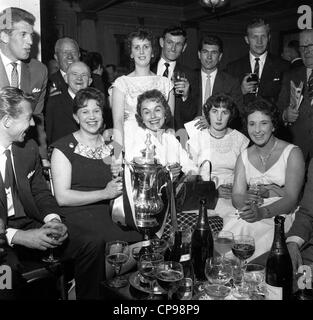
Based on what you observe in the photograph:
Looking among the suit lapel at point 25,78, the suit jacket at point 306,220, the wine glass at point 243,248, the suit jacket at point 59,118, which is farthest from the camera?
the suit jacket at point 59,118

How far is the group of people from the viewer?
1836 mm

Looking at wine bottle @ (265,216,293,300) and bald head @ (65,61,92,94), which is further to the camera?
bald head @ (65,61,92,94)

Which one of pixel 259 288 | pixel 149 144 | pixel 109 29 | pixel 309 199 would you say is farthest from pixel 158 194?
pixel 109 29

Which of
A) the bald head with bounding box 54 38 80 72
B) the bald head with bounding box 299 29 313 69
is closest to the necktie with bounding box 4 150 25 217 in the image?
the bald head with bounding box 54 38 80 72

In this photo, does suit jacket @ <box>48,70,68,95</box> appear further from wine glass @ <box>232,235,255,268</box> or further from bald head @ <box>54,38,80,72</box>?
wine glass @ <box>232,235,255,268</box>

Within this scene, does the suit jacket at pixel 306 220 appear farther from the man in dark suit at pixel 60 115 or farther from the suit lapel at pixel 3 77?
the suit lapel at pixel 3 77

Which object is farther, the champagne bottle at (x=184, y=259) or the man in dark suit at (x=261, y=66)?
the man in dark suit at (x=261, y=66)

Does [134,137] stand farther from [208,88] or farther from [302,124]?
[302,124]

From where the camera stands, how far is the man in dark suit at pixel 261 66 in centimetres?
279

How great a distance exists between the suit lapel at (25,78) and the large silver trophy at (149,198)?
744 mm

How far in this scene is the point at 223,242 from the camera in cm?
151

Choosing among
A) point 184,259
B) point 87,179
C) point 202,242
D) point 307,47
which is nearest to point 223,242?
point 202,242

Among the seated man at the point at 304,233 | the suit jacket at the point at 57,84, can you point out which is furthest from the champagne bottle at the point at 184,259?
the suit jacket at the point at 57,84

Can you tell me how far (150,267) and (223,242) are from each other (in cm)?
38
